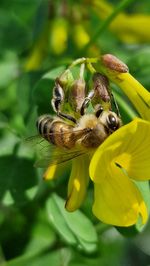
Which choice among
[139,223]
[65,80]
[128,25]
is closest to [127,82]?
[65,80]

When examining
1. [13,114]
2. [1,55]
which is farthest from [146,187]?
[1,55]

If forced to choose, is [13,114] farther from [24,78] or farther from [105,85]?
[105,85]

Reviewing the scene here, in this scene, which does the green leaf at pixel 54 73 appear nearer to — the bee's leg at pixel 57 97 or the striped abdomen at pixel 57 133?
the bee's leg at pixel 57 97

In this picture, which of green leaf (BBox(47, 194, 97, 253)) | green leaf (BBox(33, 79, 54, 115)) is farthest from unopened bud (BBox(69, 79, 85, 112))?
green leaf (BBox(47, 194, 97, 253))

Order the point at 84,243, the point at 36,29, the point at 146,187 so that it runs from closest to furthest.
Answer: the point at 146,187 < the point at 84,243 < the point at 36,29

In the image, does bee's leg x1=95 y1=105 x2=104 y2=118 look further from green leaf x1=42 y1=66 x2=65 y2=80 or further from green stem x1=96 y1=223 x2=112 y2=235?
green stem x1=96 y1=223 x2=112 y2=235

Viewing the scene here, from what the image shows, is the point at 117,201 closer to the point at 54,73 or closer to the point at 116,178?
the point at 116,178
